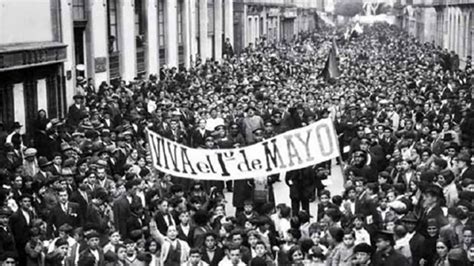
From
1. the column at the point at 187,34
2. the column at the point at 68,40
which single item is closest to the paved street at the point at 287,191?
the column at the point at 68,40

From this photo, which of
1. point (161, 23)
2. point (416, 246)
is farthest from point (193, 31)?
point (416, 246)

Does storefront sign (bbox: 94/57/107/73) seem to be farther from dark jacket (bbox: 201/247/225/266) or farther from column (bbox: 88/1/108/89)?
dark jacket (bbox: 201/247/225/266)

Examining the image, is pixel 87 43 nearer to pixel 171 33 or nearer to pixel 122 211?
pixel 171 33

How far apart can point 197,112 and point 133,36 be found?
1121 cm

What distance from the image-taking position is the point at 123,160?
519 inches

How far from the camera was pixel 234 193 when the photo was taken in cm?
1316

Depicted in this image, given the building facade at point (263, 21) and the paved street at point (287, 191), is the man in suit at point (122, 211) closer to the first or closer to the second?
the paved street at point (287, 191)

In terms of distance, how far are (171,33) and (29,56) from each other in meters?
16.0

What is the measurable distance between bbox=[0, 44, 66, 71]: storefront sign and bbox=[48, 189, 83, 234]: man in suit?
299 inches

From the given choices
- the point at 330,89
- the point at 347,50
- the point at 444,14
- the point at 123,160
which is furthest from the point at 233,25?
the point at 123,160

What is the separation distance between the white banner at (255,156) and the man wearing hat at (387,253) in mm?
1953

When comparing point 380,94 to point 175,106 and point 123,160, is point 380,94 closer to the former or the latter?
point 175,106

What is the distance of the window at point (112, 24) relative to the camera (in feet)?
89.9

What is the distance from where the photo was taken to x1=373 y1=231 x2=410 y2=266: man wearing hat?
26.7ft
